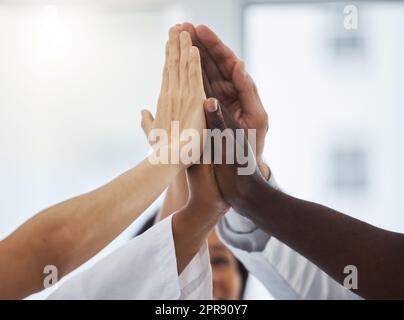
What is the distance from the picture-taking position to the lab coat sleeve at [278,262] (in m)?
0.77

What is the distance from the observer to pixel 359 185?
89 cm

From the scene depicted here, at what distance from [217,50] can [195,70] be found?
39 millimetres

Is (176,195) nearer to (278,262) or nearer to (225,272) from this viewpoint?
(278,262)

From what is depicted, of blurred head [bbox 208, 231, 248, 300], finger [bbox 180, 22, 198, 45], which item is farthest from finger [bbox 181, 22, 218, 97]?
blurred head [bbox 208, 231, 248, 300]

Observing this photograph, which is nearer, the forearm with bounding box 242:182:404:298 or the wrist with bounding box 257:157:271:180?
the forearm with bounding box 242:182:404:298

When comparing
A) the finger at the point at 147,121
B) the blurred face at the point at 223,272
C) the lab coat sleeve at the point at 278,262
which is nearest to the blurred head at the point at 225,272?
the blurred face at the point at 223,272

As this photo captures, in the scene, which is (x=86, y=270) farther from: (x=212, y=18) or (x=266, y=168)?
(x=212, y=18)

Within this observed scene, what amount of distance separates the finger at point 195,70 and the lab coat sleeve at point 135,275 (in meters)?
0.18

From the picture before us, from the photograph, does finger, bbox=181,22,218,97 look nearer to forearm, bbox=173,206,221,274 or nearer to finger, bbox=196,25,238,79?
finger, bbox=196,25,238,79

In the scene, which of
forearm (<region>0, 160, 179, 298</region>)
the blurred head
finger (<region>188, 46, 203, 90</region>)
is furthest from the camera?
the blurred head

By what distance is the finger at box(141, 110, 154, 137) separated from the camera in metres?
0.72

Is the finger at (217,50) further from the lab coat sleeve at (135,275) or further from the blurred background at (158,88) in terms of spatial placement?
the lab coat sleeve at (135,275)

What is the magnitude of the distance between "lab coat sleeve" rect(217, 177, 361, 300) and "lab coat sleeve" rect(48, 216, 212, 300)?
144 mm

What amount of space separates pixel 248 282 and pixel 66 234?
507mm
